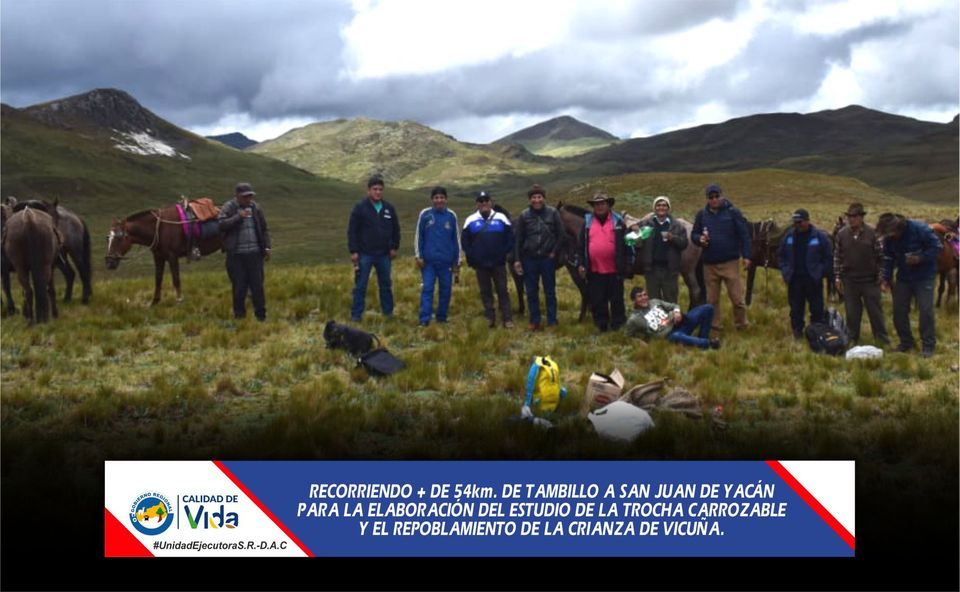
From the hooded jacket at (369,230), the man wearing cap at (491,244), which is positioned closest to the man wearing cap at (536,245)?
the man wearing cap at (491,244)

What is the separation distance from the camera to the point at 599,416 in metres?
6.92

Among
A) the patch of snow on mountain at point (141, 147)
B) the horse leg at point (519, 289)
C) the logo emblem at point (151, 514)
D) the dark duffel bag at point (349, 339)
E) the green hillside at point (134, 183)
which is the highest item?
the patch of snow on mountain at point (141, 147)

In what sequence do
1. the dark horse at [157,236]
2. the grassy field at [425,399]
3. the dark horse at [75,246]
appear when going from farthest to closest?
the dark horse at [75,246]
the dark horse at [157,236]
the grassy field at [425,399]

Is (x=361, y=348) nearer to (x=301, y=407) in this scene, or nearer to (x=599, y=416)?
(x=301, y=407)

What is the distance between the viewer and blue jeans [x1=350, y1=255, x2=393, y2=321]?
13.2 metres

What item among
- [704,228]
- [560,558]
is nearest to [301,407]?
[560,558]

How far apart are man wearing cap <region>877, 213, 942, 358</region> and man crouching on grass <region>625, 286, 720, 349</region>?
8.34 ft

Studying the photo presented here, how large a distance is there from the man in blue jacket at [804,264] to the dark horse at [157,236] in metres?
10.7

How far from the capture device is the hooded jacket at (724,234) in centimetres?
1195

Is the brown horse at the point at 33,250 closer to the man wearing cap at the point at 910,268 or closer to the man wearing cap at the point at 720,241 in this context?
the man wearing cap at the point at 720,241

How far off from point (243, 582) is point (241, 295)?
31.8ft

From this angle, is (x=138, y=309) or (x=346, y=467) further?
(x=138, y=309)

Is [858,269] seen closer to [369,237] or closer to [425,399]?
[425,399]

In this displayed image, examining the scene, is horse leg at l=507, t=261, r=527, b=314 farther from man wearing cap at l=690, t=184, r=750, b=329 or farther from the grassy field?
man wearing cap at l=690, t=184, r=750, b=329
